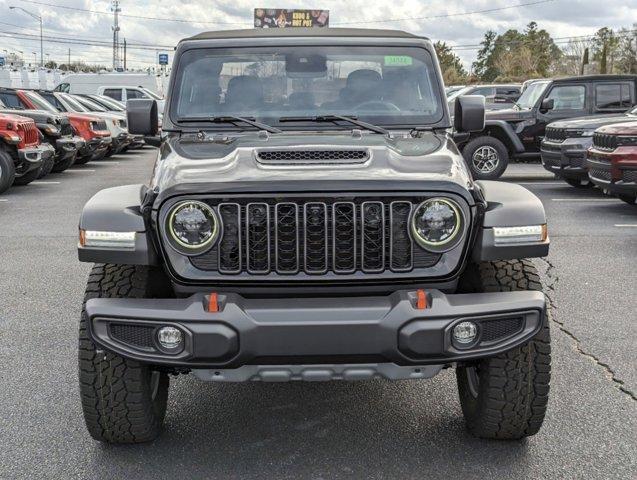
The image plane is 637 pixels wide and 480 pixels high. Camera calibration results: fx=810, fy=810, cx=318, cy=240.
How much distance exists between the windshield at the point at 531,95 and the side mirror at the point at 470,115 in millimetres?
11892

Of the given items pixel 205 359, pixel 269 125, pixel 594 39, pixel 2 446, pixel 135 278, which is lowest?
pixel 2 446

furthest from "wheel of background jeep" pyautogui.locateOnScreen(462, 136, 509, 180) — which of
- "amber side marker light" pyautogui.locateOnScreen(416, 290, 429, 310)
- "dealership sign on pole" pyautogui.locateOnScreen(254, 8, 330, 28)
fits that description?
"dealership sign on pole" pyautogui.locateOnScreen(254, 8, 330, 28)

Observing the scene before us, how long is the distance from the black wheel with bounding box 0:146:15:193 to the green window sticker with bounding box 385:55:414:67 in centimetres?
958

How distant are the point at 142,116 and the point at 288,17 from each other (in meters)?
52.9

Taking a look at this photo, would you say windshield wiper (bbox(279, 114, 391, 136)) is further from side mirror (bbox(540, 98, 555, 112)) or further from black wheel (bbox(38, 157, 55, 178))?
side mirror (bbox(540, 98, 555, 112))

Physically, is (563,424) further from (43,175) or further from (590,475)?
(43,175)

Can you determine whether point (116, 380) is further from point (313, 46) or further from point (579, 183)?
point (579, 183)

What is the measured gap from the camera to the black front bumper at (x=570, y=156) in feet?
43.0

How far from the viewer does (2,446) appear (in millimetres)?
3678

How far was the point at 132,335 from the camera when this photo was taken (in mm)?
3154

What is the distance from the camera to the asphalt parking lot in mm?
3469

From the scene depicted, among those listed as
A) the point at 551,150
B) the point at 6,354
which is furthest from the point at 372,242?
the point at 551,150

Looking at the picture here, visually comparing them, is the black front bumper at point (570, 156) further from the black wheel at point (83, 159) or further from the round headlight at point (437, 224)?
the black wheel at point (83, 159)

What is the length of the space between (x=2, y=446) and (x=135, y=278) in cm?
102
